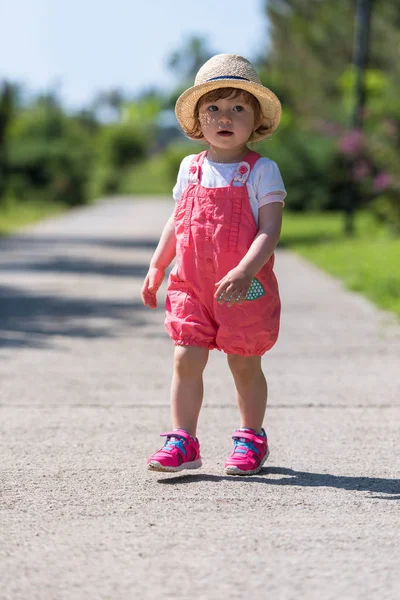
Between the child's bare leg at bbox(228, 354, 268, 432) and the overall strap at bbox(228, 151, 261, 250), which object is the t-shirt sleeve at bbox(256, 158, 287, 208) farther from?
the child's bare leg at bbox(228, 354, 268, 432)

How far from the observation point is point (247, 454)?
443cm

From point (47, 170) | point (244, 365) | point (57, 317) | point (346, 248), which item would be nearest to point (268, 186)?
point (244, 365)

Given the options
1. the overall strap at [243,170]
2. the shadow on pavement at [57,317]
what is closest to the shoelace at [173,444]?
the overall strap at [243,170]

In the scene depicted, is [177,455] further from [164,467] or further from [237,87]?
[237,87]

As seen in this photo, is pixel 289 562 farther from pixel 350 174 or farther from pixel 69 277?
pixel 350 174

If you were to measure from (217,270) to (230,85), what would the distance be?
2.34 feet

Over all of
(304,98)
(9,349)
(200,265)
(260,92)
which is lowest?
(9,349)

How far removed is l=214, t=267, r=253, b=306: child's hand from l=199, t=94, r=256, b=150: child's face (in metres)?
0.58

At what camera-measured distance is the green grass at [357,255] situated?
38.4 feet

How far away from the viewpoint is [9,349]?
7.95 meters

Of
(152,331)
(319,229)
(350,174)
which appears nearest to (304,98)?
(319,229)

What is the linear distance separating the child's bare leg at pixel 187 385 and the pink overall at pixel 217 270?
0.04 meters

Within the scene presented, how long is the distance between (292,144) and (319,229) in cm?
981

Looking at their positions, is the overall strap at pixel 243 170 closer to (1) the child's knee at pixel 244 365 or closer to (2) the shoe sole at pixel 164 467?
(1) the child's knee at pixel 244 365
